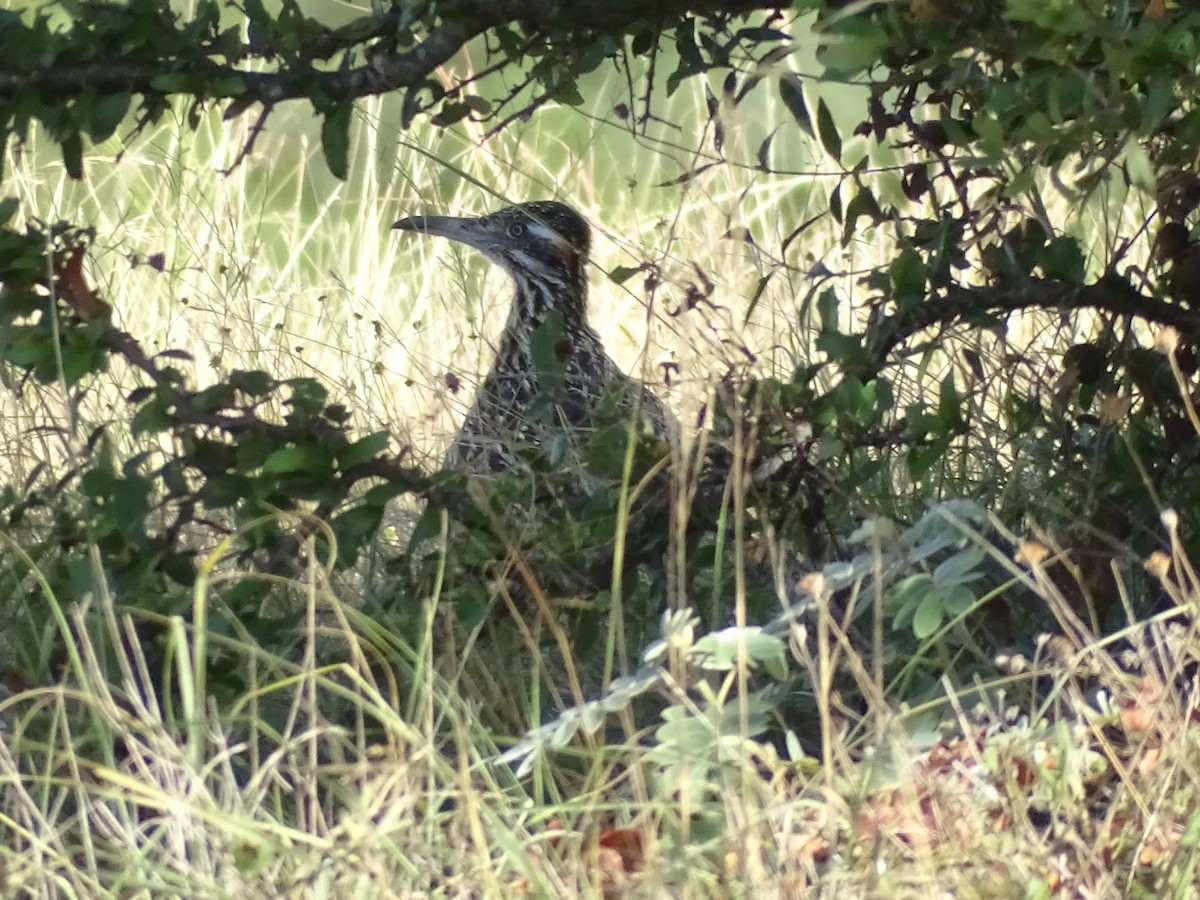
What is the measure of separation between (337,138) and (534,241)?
2.60m

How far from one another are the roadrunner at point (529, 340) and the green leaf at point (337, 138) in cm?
81

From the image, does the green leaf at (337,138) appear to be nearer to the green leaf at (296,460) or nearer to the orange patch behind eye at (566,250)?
the green leaf at (296,460)

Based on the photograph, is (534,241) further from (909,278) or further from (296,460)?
(296,460)

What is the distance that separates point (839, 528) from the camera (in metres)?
3.70

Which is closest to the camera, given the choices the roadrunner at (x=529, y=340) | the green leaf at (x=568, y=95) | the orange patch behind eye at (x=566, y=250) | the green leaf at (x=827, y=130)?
the green leaf at (x=827, y=130)

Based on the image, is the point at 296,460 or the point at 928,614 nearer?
the point at 928,614

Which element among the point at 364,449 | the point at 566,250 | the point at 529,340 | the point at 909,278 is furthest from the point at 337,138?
the point at 566,250

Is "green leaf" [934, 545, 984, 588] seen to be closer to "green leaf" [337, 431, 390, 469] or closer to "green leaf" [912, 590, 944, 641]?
"green leaf" [912, 590, 944, 641]

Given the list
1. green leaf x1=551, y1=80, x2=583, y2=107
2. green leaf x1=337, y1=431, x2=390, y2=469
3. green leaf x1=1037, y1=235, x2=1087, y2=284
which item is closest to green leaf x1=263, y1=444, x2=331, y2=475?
green leaf x1=337, y1=431, x2=390, y2=469

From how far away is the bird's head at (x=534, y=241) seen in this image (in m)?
5.62

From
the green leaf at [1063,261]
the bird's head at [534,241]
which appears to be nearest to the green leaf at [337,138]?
the green leaf at [1063,261]

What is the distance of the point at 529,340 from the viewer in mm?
4168

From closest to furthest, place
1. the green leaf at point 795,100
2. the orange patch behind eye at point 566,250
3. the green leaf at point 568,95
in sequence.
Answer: the green leaf at point 795,100 → the green leaf at point 568,95 → the orange patch behind eye at point 566,250

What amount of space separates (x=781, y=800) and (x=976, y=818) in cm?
24
